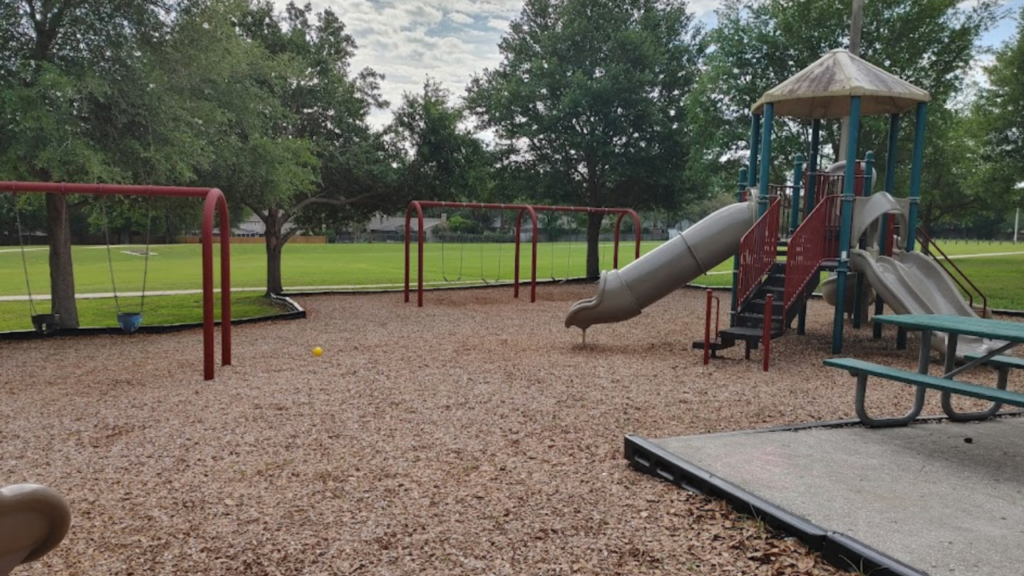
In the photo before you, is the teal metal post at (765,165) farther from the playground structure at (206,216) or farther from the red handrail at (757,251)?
the playground structure at (206,216)

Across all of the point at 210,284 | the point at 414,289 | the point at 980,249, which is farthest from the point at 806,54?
the point at 980,249

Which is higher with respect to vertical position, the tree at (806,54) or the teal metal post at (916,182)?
the tree at (806,54)

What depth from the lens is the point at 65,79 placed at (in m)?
8.64

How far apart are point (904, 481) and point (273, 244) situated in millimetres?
16085

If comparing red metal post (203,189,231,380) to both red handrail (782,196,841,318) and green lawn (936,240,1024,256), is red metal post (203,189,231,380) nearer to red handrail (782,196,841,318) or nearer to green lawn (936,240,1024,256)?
red handrail (782,196,841,318)

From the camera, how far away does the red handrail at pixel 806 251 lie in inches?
339

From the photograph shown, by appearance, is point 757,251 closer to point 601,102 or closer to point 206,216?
point 206,216

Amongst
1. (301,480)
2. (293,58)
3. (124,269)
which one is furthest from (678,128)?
(124,269)

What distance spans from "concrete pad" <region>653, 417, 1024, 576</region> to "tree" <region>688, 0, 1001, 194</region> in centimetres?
1373

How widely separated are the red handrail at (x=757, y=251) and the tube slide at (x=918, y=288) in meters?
1.06

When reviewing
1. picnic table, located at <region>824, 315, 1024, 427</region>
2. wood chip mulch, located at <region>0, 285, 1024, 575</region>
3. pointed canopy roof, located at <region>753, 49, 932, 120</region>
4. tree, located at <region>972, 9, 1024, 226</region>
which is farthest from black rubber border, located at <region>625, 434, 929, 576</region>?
tree, located at <region>972, 9, 1024, 226</region>

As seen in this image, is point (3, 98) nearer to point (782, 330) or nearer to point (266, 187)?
point (266, 187)

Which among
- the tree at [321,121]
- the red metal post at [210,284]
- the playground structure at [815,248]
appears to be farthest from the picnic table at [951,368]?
the tree at [321,121]

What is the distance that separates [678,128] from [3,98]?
17318mm
